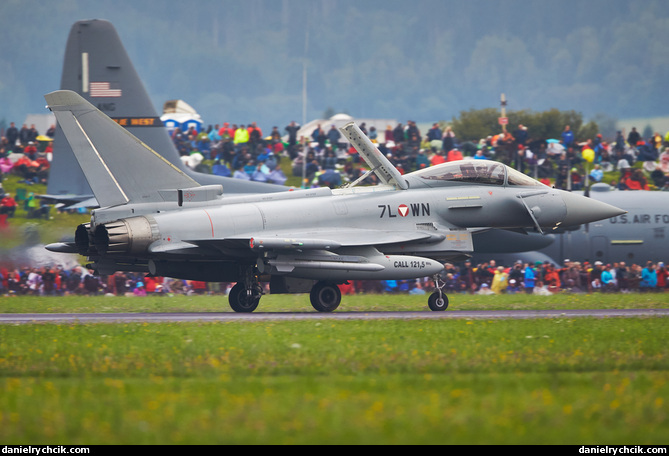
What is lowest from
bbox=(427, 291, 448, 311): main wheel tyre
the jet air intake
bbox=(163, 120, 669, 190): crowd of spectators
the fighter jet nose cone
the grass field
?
the grass field

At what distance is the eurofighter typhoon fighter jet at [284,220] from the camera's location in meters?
19.8

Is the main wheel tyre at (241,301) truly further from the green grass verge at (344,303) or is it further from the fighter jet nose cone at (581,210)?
the fighter jet nose cone at (581,210)

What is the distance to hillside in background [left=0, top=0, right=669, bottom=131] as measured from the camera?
153 metres

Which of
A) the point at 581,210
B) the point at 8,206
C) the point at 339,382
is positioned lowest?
the point at 339,382

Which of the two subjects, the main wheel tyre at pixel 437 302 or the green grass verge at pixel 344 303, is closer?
the main wheel tyre at pixel 437 302

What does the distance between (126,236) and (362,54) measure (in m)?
163

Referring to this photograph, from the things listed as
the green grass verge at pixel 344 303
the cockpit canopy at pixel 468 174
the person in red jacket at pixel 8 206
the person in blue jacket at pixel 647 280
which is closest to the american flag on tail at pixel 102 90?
the green grass verge at pixel 344 303

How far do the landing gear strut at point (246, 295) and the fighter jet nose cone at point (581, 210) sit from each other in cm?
821

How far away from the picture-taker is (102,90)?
25.5 metres

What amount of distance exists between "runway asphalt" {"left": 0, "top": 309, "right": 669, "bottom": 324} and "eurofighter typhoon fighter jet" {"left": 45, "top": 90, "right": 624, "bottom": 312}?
3.06 feet

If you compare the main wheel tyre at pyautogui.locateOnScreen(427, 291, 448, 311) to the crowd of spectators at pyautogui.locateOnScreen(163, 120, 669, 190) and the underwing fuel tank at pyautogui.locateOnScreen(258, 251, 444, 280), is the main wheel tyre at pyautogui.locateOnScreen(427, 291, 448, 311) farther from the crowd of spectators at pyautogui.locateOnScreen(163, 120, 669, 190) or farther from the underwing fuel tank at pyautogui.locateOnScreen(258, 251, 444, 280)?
the crowd of spectators at pyautogui.locateOnScreen(163, 120, 669, 190)

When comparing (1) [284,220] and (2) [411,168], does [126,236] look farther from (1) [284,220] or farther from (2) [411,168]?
(2) [411,168]

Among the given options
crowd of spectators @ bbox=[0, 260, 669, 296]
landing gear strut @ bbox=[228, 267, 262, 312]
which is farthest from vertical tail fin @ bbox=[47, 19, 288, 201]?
crowd of spectators @ bbox=[0, 260, 669, 296]

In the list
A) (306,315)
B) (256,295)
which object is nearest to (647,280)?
(306,315)
